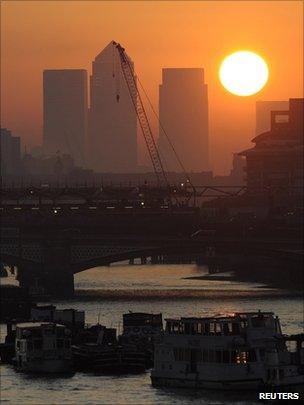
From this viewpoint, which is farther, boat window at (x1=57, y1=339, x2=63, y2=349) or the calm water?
boat window at (x1=57, y1=339, x2=63, y2=349)

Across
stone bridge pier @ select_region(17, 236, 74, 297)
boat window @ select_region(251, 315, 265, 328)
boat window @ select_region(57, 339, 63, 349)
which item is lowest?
boat window @ select_region(57, 339, 63, 349)

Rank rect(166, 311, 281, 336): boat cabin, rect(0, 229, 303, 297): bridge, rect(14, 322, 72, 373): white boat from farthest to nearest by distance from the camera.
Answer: rect(0, 229, 303, 297): bridge, rect(14, 322, 72, 373): white boat, rect(166, 311, 281, 336): boat cabin

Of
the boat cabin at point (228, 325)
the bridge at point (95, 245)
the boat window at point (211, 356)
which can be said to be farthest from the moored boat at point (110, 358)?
the bridge at point (95, 245)

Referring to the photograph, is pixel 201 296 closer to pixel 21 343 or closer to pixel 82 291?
pixel 82 291

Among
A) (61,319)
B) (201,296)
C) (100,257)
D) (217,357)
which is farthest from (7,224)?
(217,357)

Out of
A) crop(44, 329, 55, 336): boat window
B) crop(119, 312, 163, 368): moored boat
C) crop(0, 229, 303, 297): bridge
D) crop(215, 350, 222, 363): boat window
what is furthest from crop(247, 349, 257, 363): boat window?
crop(0, 229, 303, 297): bridge

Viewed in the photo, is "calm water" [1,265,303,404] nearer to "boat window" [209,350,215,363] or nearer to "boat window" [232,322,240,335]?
"boat window" [209,350,215,363]

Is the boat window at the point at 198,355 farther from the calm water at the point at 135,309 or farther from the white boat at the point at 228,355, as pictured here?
the calm water at the point at 135,309
